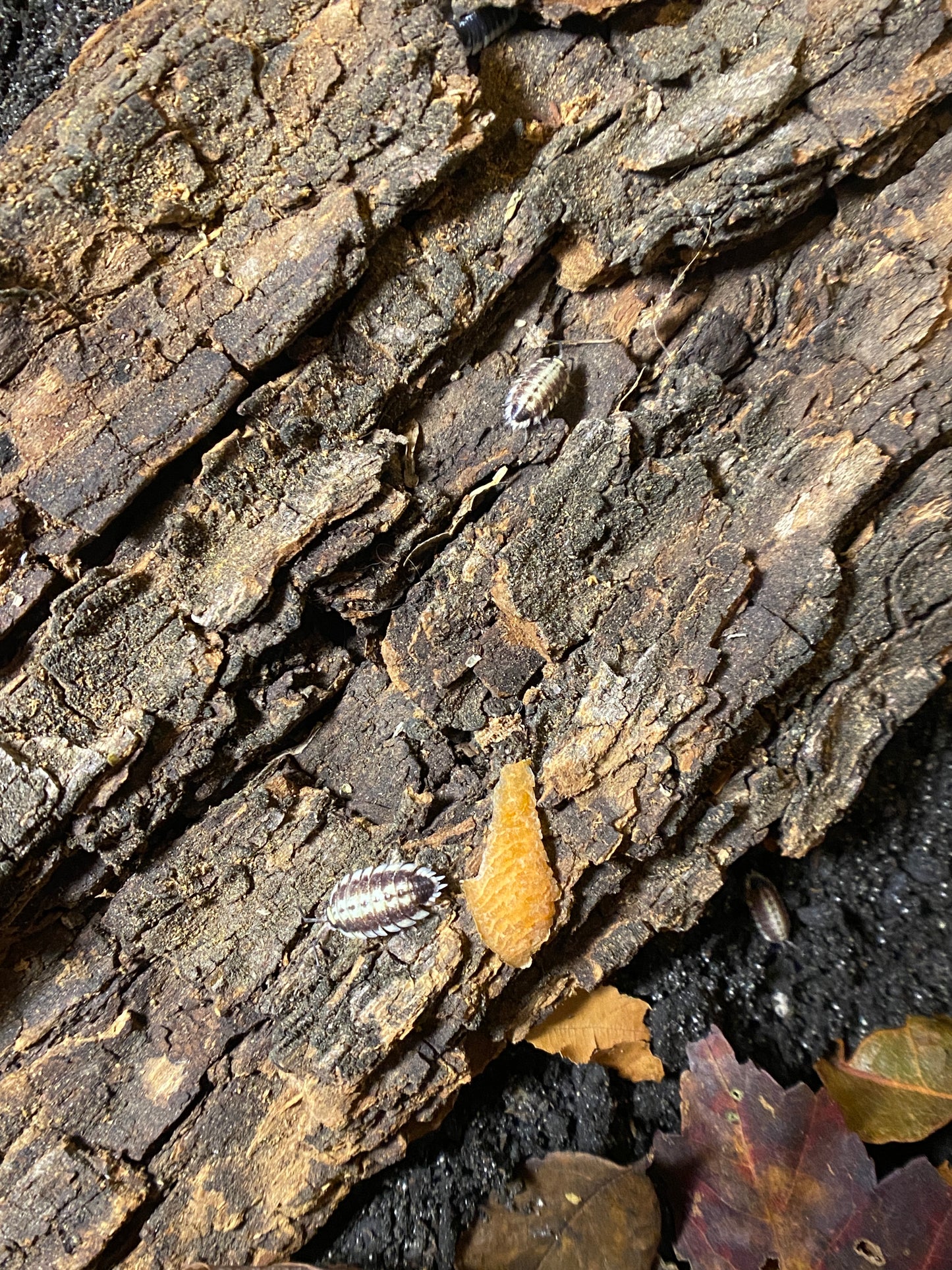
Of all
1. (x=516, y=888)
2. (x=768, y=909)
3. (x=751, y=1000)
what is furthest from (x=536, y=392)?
(x=751, y=1000)

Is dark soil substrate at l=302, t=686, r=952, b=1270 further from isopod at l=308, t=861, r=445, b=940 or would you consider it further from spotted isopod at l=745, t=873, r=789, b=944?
isopod at l=308, t=861, r=445, b=940

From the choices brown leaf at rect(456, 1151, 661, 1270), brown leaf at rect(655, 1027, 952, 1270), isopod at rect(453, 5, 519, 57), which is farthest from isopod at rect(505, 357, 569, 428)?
brown leaf at rect(456, 1151, 661, 1270)

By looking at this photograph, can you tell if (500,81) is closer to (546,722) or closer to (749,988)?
(546,722)

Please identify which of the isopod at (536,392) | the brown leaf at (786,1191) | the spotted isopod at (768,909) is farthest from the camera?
the spotted isopod at (768,909)

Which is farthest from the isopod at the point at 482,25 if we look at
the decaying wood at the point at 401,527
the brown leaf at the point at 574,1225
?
the brown leaf at the point at 574,1225

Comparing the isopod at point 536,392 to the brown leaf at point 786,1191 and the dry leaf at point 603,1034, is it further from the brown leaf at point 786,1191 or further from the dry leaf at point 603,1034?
the brown leaf at point 786,1191

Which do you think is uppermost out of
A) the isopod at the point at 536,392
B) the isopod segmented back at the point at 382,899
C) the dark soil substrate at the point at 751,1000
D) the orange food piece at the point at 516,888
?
the isopod at the point at 536,392
